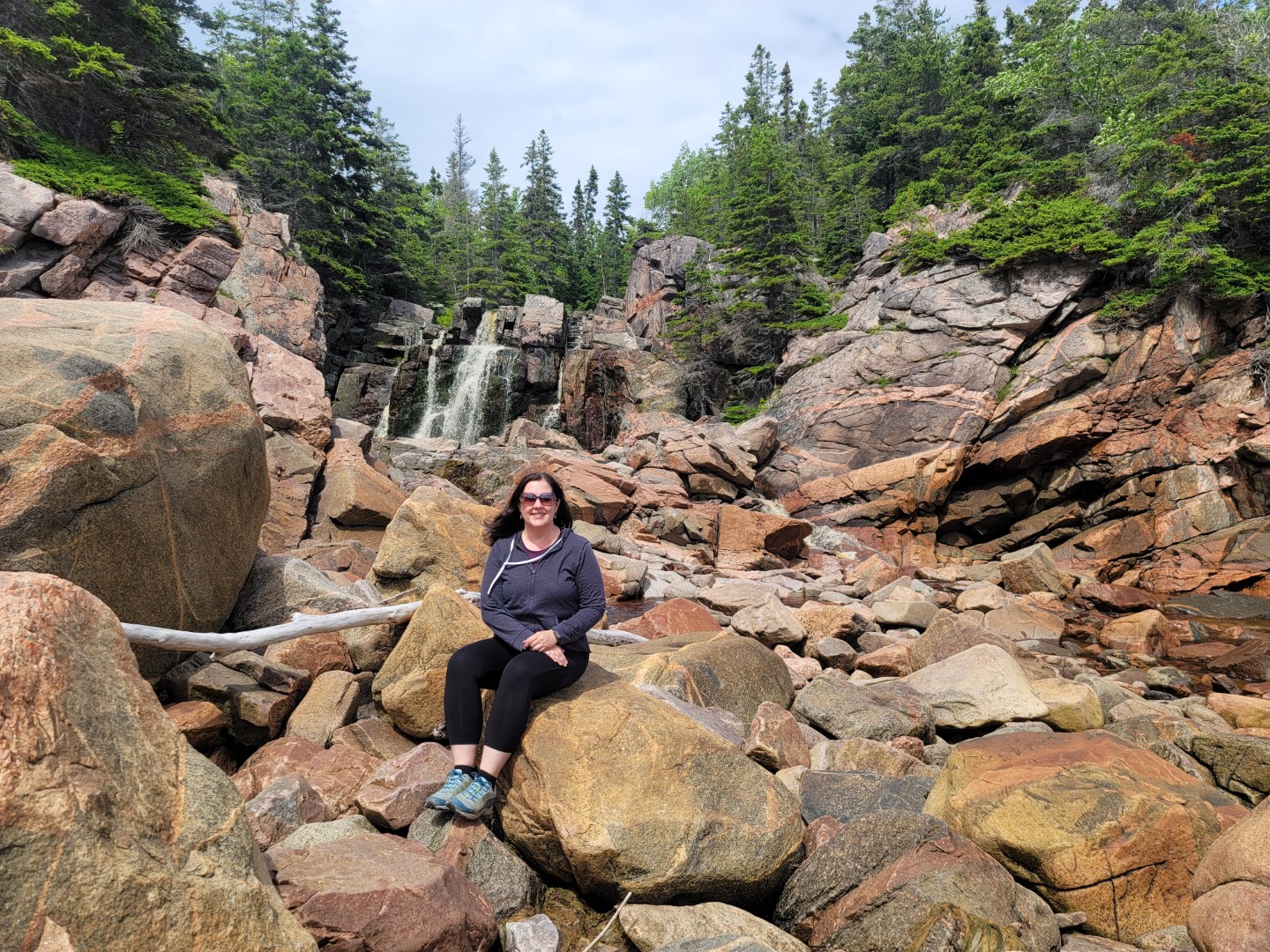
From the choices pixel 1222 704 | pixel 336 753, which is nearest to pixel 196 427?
pixel 336 753

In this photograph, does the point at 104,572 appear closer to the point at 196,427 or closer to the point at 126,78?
the point at 196,427

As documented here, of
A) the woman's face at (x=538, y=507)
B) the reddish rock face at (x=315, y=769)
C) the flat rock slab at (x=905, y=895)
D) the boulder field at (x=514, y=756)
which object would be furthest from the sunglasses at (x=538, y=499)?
the flat rock slab at (x=905, y=895)

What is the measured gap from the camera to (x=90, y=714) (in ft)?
8.30

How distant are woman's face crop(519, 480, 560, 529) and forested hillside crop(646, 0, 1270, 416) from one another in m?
24.9

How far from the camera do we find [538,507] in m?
4.49

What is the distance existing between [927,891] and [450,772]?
2835 millimetres

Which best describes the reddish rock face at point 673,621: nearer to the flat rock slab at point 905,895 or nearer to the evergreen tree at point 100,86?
the flat rock slab at point 905,895

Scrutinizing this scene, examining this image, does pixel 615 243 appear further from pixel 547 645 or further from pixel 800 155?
pixel 547 645

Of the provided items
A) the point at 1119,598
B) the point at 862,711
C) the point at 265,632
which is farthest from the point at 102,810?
the point at 1119,598

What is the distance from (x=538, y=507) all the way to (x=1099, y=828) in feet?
13.0

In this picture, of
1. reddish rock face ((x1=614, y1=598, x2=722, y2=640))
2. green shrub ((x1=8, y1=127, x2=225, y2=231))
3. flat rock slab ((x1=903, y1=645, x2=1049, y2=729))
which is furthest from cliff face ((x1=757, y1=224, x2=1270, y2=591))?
green shrub ((x1=8, y1=127, x2=225, y2=231))

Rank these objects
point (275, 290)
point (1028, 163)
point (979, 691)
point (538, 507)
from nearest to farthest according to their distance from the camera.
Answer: point (538, 507) < point (979, 691) < point (275, 290) < point (1028, 163)

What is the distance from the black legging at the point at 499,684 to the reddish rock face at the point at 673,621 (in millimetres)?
5950

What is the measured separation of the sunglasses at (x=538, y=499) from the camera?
450 cm
